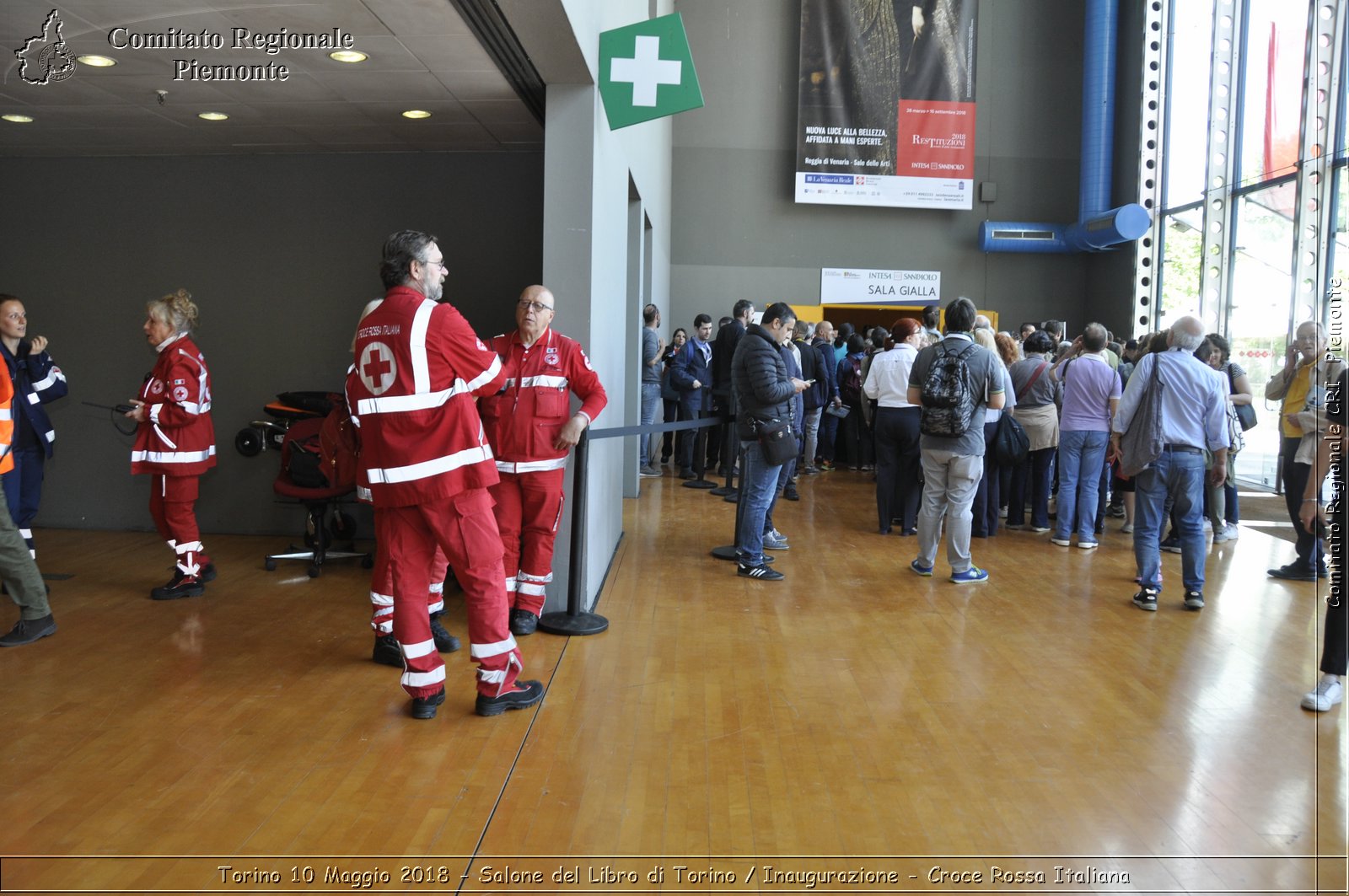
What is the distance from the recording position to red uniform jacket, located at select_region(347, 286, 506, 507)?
3.19 metres

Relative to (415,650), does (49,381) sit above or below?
above

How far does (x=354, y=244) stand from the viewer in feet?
21.1

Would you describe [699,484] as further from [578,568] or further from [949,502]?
[578,568]

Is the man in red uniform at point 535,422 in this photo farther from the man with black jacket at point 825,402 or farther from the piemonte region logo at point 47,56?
the man with black jacket at point 825,402

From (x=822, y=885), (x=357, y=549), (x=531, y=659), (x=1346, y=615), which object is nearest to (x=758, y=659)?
(x=531, y=659)

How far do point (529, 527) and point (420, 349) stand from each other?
1332 mm

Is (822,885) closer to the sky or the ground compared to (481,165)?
closer to the ground

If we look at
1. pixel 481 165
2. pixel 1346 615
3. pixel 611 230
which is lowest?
pixel 1346 615

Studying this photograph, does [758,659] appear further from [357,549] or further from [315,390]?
[315,390]

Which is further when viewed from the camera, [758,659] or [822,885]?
[758,659]

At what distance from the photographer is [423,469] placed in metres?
3.21

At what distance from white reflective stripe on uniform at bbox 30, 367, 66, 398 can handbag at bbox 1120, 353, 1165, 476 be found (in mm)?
5591

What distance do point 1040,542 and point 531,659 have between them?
4.28 m

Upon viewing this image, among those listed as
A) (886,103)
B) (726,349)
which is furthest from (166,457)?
(886,103)
